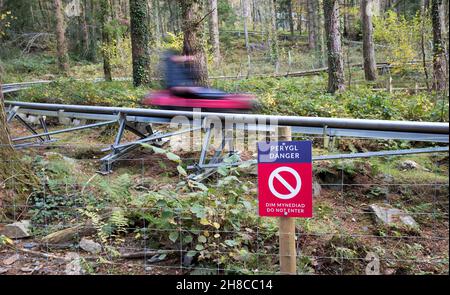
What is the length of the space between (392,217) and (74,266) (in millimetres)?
3900

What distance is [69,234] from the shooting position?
4.46 m

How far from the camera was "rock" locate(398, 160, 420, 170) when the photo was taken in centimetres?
679

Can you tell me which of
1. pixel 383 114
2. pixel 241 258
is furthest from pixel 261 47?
pixel 241 258

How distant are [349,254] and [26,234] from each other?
3.69 metres

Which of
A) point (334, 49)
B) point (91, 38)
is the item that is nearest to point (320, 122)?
point (334, 49)

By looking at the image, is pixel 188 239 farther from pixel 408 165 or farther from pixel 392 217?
pixel 408 165

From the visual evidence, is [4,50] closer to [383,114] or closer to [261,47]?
[261,47]

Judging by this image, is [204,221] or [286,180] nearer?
[286,180]

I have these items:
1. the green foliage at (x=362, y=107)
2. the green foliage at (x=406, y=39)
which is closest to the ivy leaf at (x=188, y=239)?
the green foliage at (x=362, y=107)

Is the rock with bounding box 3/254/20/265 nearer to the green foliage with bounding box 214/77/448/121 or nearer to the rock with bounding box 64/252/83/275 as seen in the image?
the rock with bounding box 64/252/83/275

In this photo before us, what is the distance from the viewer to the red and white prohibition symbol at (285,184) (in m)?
2.95

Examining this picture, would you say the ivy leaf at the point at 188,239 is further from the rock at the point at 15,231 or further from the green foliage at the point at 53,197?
the rock at the point at 15,231

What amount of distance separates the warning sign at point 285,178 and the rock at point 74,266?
→ 2.07 meters

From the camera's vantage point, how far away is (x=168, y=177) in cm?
652
